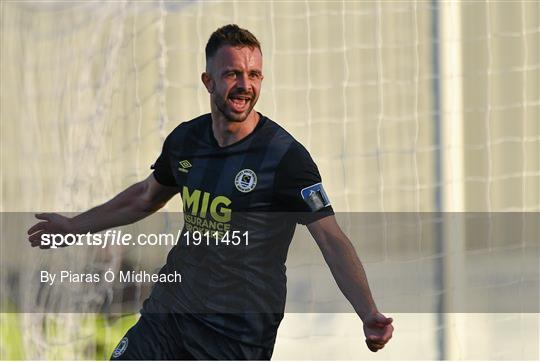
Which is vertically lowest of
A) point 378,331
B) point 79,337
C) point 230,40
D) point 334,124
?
point 79,337

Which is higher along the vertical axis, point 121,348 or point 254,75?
point 254,75

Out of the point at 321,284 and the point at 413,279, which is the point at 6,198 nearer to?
the point at 321,284

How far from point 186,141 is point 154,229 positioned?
26.4 inches

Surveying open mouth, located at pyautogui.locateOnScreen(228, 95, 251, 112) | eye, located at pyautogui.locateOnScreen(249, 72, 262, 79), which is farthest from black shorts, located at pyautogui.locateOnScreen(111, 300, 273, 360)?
eye, located at pyautogui.locateOnScreen(249, 72, 262, 79)

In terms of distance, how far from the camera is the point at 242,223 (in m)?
3.27

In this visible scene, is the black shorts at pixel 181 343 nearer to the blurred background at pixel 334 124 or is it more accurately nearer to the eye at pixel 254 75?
the blurred background at pixel 334 124

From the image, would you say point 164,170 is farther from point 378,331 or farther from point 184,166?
point 378,331

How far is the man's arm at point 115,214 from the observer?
3.58 metres

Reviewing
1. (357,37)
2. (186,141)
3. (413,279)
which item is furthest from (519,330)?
(186,141)

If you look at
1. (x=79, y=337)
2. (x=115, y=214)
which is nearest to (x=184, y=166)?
(x=115, y=214)

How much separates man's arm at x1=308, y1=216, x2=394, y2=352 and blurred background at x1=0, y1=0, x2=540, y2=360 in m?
0.89

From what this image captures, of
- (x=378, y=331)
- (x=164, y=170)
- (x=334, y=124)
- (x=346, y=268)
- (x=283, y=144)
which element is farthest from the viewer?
(x=334, y=124)

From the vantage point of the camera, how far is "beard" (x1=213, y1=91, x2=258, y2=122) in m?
3.35

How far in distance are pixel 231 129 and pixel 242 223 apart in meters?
0.30
